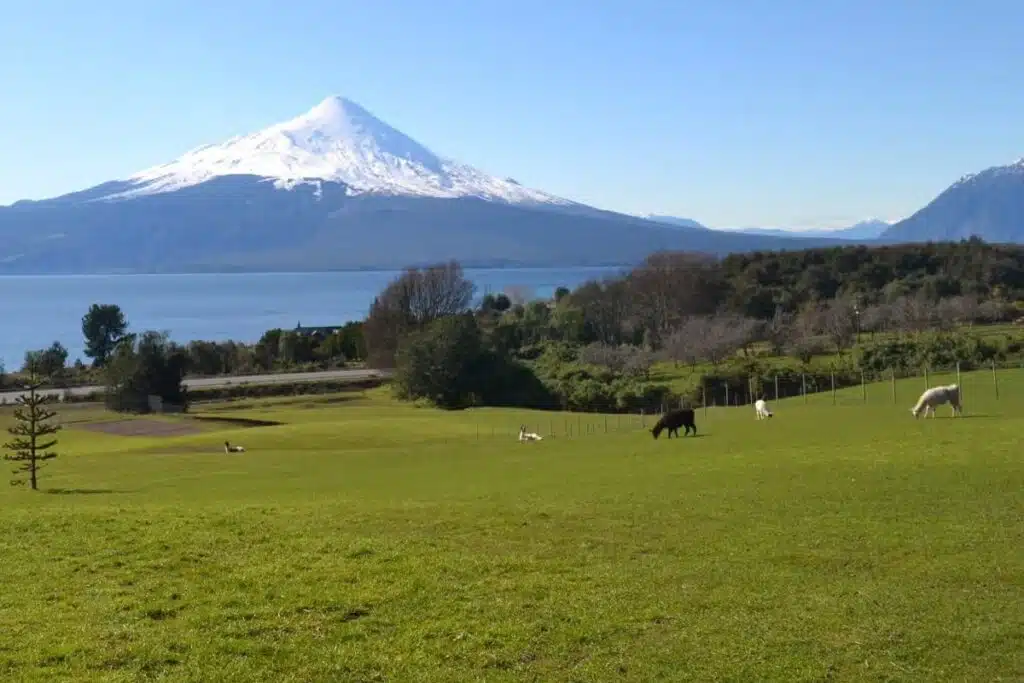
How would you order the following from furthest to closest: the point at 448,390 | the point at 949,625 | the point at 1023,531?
the point at 448,390
the point at 1023,531
the point at 949,625

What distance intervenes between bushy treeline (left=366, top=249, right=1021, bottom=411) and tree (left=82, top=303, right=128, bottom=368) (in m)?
25.6

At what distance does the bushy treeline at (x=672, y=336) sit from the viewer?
59.8 metres

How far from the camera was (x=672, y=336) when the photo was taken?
82.3 m

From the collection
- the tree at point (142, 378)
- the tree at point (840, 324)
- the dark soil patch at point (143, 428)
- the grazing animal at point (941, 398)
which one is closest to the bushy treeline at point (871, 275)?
the tree at point (840, 324)

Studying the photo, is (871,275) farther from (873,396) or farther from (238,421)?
(238,421)

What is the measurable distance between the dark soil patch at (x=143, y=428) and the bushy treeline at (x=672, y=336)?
18.9 m

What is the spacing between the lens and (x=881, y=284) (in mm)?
102438

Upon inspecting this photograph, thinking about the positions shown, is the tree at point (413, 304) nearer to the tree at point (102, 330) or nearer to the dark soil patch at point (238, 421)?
the tree at point (102, 330)

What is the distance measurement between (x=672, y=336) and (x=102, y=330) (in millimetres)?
53704

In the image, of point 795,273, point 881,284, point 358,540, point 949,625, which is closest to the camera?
point 949,625

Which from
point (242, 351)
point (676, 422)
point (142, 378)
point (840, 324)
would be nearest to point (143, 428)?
point (142, 378)

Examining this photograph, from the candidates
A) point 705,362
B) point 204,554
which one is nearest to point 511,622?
point 204,554

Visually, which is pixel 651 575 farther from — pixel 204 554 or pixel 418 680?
pixel 204 554

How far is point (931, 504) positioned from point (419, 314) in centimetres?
8057
